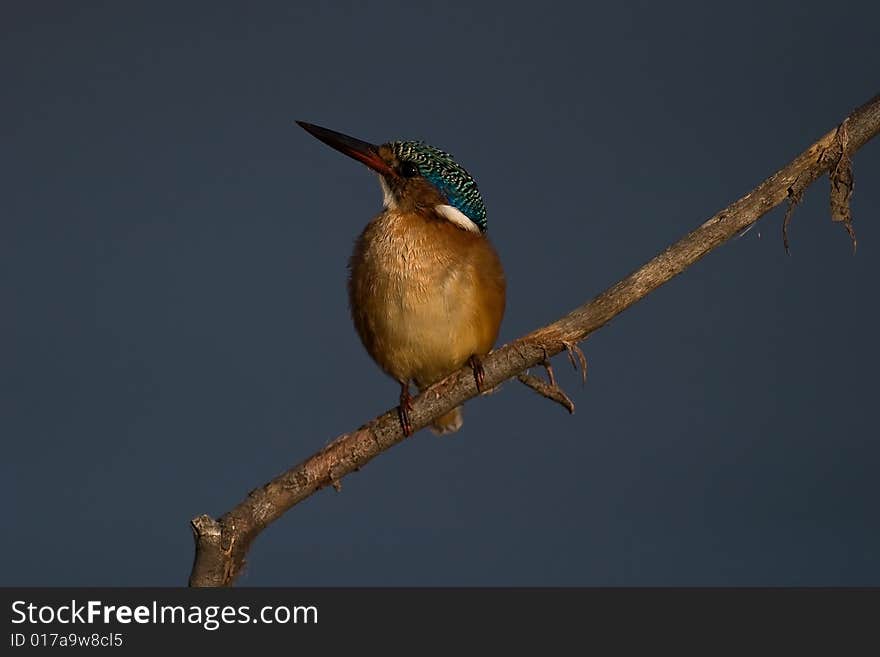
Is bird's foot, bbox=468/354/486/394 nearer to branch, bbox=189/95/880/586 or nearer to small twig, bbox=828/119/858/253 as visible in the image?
branch, bbox=189/95/880/586

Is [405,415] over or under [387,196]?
under

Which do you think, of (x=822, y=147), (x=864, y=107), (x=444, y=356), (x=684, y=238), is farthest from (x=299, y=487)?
(x=864, y=107)

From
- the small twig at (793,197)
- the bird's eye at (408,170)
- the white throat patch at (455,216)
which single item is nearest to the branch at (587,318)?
the small twig at (793,197)

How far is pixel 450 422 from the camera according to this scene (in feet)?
9.53

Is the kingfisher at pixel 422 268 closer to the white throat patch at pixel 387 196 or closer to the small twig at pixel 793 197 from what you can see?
the white throat patch at pixel 387 196

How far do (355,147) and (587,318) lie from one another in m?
0.82

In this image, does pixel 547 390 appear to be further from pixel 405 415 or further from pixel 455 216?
pixel 455 216

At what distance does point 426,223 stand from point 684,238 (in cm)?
72

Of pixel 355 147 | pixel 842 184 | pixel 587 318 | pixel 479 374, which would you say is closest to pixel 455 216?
pixel 355 147

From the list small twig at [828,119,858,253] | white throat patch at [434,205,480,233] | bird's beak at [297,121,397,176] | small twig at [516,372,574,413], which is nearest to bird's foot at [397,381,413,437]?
small twig at [516,372,574,413]

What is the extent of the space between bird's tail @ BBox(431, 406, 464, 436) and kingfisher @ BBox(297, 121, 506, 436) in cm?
27

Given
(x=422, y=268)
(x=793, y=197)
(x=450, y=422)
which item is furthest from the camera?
(x=450, y=422)

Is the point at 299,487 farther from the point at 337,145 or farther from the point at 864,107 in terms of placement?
the point at 864,107

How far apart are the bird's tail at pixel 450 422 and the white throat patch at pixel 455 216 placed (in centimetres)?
56
